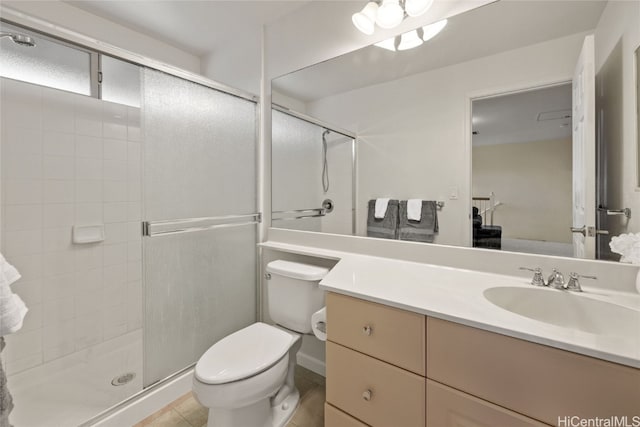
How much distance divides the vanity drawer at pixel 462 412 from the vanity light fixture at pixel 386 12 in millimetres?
1555

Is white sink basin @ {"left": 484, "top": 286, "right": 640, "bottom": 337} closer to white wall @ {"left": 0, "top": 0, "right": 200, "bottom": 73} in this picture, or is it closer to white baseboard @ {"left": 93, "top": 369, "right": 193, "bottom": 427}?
white baseboard @ {"left": 93, "top": 369, "right": 193, "bottom": 427}

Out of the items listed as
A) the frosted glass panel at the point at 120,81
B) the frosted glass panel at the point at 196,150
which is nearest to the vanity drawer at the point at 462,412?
the frosted glass panel at the point at 196,150

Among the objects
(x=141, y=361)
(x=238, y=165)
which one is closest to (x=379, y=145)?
(x=238, y=165)

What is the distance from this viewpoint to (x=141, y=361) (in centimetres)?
153

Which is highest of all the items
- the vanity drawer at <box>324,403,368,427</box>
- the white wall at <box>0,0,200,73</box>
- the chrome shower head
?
the white wall at <box>0,0,200,73</box>

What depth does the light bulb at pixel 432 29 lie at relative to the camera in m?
1.28

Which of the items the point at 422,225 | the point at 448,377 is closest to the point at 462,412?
the point at 448,377

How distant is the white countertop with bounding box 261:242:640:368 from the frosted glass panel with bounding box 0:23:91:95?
1690mm

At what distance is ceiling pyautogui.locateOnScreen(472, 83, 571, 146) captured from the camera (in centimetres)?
106

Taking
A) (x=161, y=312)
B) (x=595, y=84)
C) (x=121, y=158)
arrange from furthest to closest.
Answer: (x=121, y=158) < (x=161, y=312) < (x=595, y=84)

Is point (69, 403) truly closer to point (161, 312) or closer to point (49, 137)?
point (161, 312)

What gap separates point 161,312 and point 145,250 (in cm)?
38

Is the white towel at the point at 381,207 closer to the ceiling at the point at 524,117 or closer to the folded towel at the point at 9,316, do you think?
the ceiling at the point at 524,117

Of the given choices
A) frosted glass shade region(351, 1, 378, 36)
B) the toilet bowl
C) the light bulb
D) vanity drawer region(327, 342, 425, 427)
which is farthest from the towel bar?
the toilet bowl
